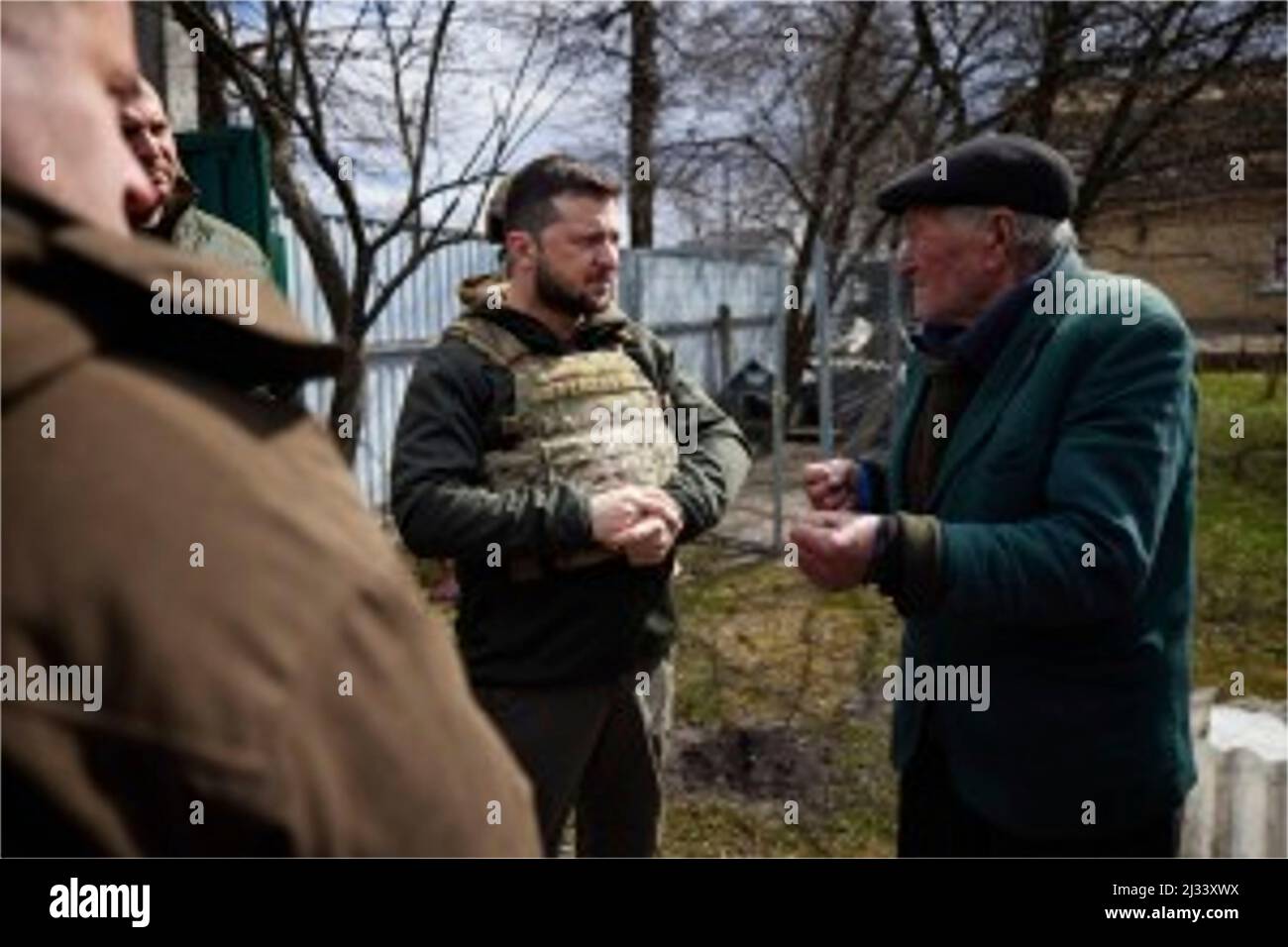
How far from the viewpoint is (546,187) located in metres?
2.79

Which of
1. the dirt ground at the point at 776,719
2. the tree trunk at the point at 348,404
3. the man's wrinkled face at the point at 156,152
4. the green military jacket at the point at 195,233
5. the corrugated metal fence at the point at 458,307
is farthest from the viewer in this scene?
the corrugated metal fence at the point at 458,307

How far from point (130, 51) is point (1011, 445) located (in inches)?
54.5

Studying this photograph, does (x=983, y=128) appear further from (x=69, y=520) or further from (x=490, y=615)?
(x=69, y=520)

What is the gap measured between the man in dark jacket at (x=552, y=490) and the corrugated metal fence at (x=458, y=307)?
2.83 meters

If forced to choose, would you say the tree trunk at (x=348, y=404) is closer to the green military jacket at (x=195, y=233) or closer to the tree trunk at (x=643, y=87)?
the green military jacket at (x=195, y=233)

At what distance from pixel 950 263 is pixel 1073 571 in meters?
0.55

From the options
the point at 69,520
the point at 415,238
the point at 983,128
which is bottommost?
the point at 69,520

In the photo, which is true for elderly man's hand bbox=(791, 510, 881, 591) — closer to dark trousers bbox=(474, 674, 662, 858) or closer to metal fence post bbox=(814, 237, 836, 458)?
dark trousers bbox=(474, 674, 662, 858)

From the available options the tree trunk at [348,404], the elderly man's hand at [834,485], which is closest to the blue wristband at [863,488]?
the elderly man's hand at [834,485]

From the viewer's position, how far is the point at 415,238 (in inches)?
213

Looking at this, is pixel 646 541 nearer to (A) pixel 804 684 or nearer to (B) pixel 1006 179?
(B) pixel 1006 179

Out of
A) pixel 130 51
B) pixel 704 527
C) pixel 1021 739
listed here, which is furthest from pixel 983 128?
pixel 130 51

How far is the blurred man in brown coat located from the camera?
0.79 meters

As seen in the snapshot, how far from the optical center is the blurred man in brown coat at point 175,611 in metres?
0.79
